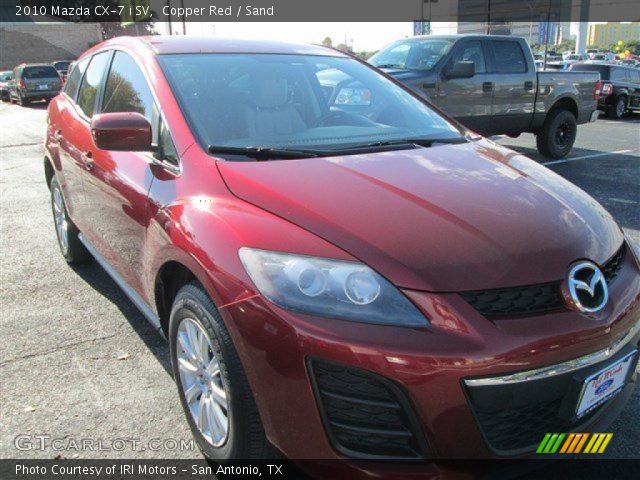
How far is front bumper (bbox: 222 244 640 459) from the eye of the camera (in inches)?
66.9

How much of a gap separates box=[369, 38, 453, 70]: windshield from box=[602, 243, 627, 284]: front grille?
6.33 metres

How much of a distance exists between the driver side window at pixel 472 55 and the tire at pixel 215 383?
23.1 ft

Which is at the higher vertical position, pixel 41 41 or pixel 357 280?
Result: pixel 41 41

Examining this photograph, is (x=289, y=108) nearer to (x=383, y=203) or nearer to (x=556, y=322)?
(x=383, y=203)

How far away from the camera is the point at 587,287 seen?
A: 6.39 feet

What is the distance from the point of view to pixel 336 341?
5.64 ft

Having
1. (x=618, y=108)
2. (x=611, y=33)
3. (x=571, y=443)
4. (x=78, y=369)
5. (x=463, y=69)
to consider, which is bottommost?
(x=78, y=369)

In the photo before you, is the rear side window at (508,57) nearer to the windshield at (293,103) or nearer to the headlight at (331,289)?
the windshield at (293,103)

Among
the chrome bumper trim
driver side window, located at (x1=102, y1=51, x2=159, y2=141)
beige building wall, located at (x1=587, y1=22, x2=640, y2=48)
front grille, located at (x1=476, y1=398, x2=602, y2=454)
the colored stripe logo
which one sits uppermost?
beige building wall, located at (x1=587, y1=22, x2=640, y2=48)

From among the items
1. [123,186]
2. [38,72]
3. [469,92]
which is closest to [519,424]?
[123,186]

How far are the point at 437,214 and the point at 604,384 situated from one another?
815mm

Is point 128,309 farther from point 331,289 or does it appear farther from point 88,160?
point 331,289

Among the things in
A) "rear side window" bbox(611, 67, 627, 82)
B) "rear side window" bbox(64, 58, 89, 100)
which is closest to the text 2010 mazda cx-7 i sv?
"rear side window" bbox(64, 58, 89, 100)

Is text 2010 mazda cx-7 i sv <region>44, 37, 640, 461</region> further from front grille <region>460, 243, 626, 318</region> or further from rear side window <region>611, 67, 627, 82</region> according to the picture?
rear side window <region>611, 67, 627, 82</region>
